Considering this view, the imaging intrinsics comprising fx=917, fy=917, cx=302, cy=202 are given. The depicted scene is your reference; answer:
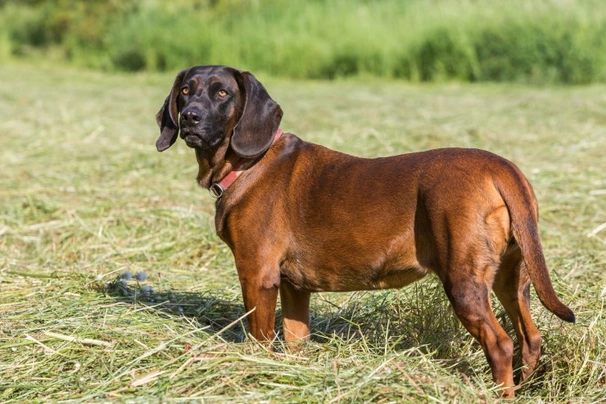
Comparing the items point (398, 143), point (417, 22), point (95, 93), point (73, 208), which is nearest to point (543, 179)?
point (398, 143)

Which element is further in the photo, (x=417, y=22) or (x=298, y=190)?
(x=417, y=22)

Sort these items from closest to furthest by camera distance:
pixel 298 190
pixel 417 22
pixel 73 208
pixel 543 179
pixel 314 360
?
1. pixel 314 360
2. pixel 298 190
3. pixel 73 208
4. pixel 543 179
5. pixel 417 22

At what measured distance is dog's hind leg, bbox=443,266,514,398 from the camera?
3836mm

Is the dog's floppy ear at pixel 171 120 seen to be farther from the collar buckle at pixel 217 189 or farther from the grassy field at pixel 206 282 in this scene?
the grassy field at pixel 206 282

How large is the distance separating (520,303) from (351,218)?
0.87 meters

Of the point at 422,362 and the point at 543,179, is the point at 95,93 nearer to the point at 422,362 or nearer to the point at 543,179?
the point at 543,179

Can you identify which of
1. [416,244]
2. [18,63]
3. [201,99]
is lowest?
[18,63]

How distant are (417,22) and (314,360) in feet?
49.1

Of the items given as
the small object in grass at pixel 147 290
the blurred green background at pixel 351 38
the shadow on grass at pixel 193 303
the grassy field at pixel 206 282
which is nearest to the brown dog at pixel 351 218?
the grassy field at pixel 206 282

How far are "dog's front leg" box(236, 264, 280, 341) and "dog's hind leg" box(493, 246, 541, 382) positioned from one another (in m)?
1.05

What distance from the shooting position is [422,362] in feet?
12.9

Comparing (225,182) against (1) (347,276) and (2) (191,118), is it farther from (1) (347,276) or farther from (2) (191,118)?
(1) (347,276)

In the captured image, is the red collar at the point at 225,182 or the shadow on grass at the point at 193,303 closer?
the red collar at the point at 225,182

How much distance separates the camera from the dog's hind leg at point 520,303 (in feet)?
13.7
